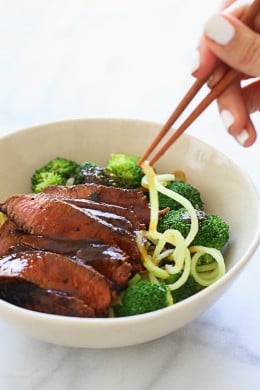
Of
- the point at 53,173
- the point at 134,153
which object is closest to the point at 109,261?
the point at 53,173

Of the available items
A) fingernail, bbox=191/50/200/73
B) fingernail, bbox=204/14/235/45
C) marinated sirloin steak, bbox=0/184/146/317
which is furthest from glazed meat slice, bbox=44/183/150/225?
fingernail, bbox=204/14/235/45

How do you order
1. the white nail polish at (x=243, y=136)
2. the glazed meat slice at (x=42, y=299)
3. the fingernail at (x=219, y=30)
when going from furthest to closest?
the white nail polish at (x=243, y=136), the glazed meat slice at (x=42, y=299), the fingernail at (x=219, y=30)

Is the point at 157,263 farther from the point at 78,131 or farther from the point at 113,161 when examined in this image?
the point at 78,131

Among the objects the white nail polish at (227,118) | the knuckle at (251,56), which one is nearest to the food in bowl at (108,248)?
the white nail polish at (227,118)

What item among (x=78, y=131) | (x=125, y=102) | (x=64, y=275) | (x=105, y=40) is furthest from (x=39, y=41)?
(x=64, y=275)

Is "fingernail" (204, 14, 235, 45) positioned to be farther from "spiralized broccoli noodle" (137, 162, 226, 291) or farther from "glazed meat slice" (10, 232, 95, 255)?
"glazed meat slice" (10, 232, 95, 255)

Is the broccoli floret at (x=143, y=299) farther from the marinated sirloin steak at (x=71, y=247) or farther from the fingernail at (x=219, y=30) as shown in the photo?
the fingernail at (x=219, y=30)

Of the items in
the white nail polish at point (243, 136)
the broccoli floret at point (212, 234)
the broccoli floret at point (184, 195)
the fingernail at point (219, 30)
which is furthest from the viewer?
the broccoli floret at point (184, 195)
